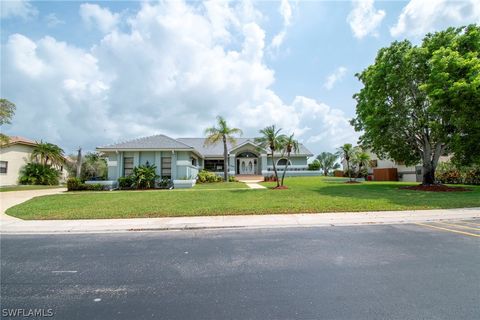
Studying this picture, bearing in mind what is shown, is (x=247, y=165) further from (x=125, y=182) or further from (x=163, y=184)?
(x=125, y=182)

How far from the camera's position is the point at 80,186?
71.5 feet

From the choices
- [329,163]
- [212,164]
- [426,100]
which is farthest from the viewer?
[329,163]

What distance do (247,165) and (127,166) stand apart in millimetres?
17786

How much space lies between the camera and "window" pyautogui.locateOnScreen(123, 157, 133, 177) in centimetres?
2417

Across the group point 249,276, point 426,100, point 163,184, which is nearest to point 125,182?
point 163,184

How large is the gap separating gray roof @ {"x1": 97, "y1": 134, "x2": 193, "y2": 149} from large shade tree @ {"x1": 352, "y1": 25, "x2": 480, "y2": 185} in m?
16.7

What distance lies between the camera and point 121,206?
11938 millimetres

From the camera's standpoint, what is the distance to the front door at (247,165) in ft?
122

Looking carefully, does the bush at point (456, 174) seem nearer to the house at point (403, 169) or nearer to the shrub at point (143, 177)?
the house at point (403, 169)

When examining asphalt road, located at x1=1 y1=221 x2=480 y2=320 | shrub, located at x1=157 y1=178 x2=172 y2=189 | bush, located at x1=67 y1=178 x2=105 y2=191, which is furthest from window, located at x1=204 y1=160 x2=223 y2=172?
asphalt road, located at x1=1 y1=221 x2=480 y2=320

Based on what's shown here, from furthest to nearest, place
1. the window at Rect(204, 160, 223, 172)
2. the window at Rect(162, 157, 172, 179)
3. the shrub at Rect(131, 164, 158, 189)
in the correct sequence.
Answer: the window at Rect(204, 160, 223, 172)
the window at Rect(162, 157, 172, 179)
the shrub at Rect(131, 164, 158, 189)

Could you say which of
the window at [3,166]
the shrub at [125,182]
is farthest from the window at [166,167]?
the window at [3,166]

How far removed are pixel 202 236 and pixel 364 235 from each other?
15.1ft

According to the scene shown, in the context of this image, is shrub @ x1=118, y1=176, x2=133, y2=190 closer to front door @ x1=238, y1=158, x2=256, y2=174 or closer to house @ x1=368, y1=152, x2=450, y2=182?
front door @ x1=238, y1=158, x2=256, y2=174
